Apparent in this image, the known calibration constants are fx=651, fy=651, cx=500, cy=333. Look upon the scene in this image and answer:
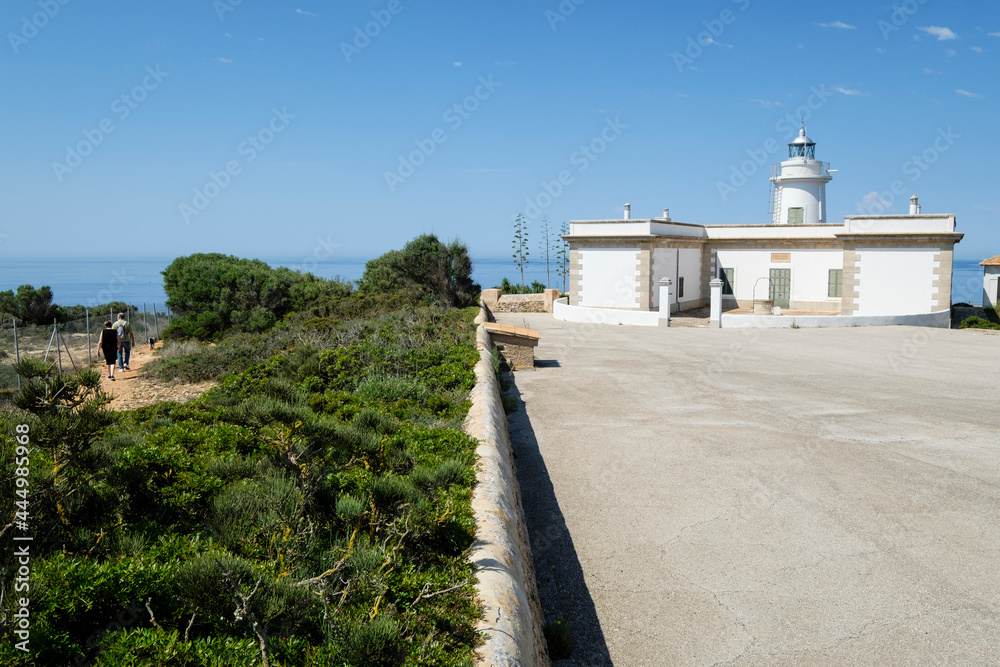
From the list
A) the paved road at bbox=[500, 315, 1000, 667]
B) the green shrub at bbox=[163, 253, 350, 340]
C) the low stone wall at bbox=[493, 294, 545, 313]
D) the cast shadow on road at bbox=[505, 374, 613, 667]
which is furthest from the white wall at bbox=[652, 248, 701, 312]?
the cast shadow on road at bbox=[505, 374, 613, 667]

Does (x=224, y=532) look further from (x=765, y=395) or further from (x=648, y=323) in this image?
(x=648, y=323)

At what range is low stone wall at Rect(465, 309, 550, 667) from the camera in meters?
2.94

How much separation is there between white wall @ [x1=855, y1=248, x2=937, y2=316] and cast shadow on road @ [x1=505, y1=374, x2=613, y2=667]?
20016mm

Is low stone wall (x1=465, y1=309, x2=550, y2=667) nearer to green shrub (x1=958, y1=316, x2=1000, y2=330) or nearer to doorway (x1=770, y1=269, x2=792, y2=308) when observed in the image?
green shrub (x1=958, y1=316, x2=1000, y2=330)

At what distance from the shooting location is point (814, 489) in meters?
6.55

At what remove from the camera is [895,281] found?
22.7m

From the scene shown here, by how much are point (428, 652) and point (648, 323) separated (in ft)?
66.9

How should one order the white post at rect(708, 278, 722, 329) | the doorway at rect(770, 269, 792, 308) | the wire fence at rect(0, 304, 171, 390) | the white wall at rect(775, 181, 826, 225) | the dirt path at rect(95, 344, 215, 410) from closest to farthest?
the dirt path at rect(95, 344, 215, 410) < the wire fence at rect(0, 304, 171, 390) < the white post at rect(708, 278, 722, 329) < the doorway at rect(770, 269, 792, 308) < the white wall at rect(775, 181, 826, 225)

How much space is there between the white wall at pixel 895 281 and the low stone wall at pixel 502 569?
70.3 feet

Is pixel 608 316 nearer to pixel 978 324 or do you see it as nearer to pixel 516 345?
pixel 516 345

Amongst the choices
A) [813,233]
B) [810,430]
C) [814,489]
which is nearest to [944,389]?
[810,430]

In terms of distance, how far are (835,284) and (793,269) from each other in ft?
5.42
